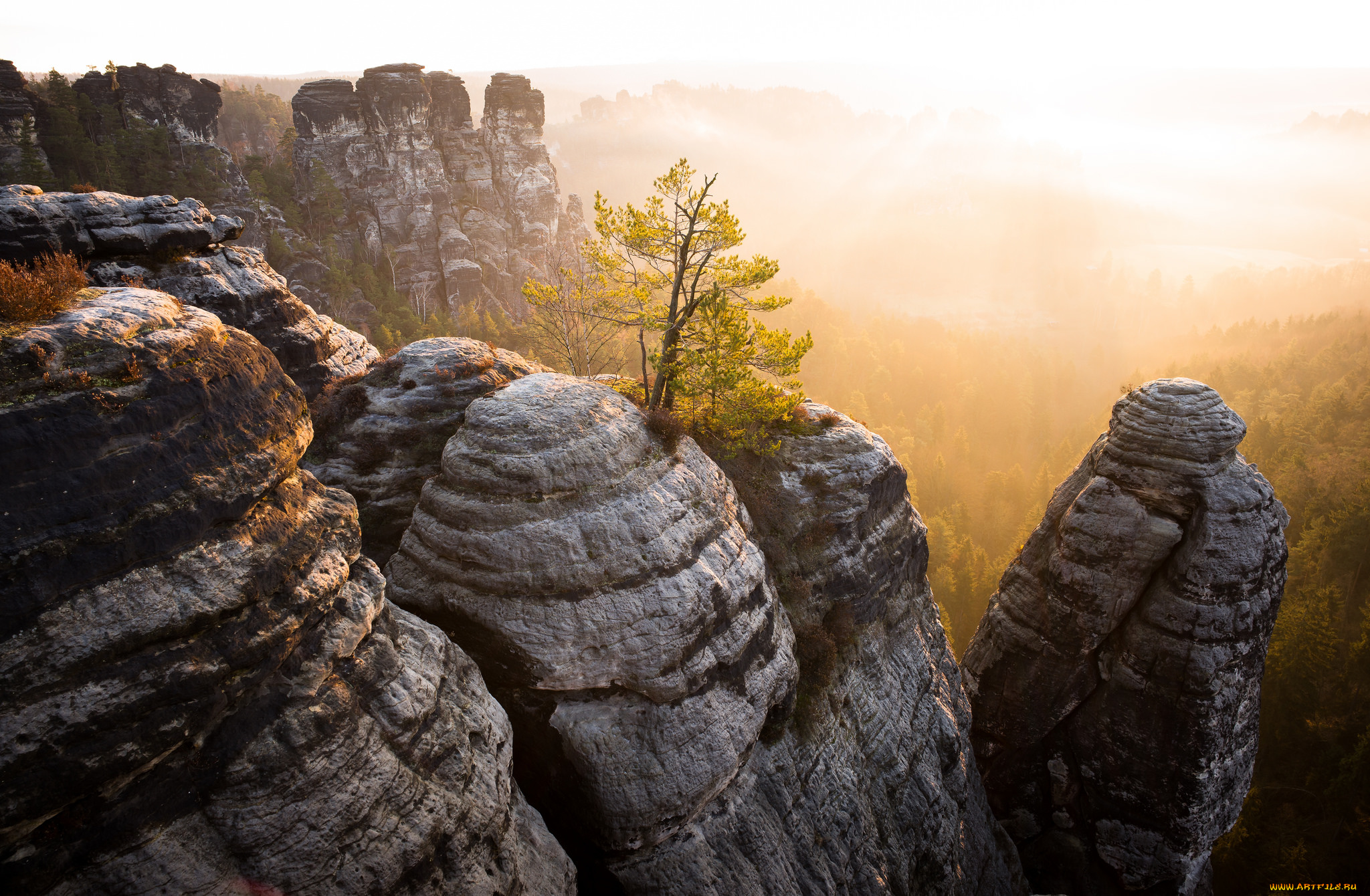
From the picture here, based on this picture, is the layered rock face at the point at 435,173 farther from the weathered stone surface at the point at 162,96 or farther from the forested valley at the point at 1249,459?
the forested valley at the point at 1249,459

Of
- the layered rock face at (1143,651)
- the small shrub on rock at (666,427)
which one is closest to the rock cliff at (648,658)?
the small shrub on rock at (666,427)

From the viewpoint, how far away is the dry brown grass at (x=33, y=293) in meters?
8.37

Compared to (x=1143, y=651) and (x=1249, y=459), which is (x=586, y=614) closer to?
(x=1143, y=651)

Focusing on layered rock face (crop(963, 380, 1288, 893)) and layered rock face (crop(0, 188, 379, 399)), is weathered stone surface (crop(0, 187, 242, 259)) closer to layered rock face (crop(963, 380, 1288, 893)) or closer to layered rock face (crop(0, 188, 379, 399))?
layered rock face (crop(0, 188, 379, 399))

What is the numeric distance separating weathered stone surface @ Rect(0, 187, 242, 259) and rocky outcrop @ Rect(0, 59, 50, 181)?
4597 cm

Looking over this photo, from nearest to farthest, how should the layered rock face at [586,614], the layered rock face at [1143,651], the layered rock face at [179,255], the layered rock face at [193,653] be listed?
the layered rock face at [193,653] < the layered rock face at [586,614] < the layered rock face at [179,255] < the layered rock face at [1143,651]

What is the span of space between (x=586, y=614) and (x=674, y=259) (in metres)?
10.9

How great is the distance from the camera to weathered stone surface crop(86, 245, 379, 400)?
53.6 ft

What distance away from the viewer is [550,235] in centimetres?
8812

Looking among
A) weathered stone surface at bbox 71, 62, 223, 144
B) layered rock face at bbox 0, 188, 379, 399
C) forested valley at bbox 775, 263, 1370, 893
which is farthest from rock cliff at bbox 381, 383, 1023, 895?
weathered stone surface at bbox 71, 62, 223, 144

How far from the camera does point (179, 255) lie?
16.9 meters

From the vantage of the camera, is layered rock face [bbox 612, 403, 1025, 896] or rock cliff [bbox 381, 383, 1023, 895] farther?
layered rock face [bbox 612, 403, 1025, 896]

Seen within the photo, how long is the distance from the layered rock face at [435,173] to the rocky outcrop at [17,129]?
24929mm

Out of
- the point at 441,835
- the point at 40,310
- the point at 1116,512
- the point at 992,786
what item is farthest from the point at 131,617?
the point at 992,786
